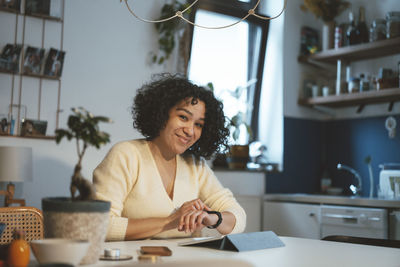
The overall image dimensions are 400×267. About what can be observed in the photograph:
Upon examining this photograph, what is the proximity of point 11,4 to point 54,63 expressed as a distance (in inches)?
18.4

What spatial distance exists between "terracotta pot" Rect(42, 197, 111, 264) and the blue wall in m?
3.35

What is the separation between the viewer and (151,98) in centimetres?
216

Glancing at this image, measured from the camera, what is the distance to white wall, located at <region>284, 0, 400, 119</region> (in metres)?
4.31

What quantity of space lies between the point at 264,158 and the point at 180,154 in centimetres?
223

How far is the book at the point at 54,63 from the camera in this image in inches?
134

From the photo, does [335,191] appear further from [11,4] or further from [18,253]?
[18,253]

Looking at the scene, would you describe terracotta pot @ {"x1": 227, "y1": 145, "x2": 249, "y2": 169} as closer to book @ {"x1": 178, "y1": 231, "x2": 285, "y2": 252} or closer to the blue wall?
the blue wall

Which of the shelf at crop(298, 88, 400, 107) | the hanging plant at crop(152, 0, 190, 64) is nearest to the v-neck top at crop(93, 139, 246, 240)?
the hanging plant at crop(152, 0, 190, 64)

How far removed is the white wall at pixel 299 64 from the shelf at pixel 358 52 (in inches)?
3.5

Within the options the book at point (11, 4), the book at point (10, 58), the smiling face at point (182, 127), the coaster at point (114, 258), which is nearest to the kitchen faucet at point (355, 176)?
the smiling face at point (182, 127)

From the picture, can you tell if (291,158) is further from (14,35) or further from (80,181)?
(80,181)

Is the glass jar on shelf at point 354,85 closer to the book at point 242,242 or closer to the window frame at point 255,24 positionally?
the window frame at point 255,24

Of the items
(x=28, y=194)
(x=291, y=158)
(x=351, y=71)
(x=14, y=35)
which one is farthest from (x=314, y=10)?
(x=28, y=194)

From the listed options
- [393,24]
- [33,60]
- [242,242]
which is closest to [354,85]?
[393,24]
